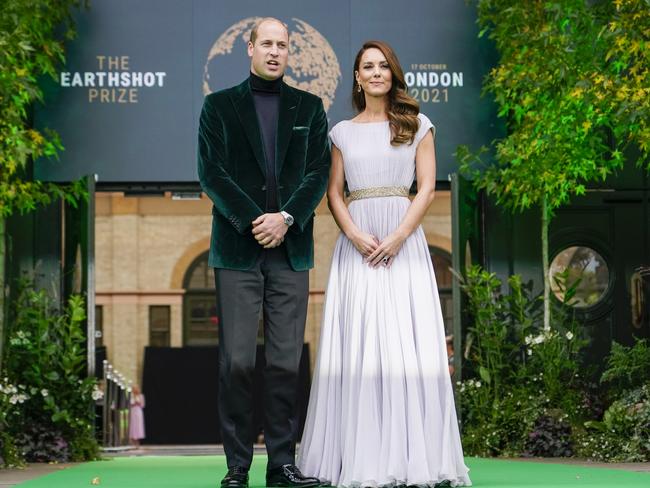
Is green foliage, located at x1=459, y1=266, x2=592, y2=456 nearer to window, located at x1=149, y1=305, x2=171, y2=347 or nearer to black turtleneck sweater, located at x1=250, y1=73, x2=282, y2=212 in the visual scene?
black turtleneck sweater, located at x1=250, y1=73, x2=282, y2=212

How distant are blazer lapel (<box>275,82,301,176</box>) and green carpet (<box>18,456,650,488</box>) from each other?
4.59ft

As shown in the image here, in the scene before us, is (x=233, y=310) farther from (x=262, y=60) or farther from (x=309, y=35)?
(x=309, y=35)

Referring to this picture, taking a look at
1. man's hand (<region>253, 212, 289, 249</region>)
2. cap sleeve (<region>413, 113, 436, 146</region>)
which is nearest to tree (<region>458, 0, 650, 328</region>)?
cap sleeve (<region>413, 113, 436, 146</region>)

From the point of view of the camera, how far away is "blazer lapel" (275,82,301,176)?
5.14 metres

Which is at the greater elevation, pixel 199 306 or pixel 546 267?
pixel 546 267

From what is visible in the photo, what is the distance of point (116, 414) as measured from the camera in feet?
69.5

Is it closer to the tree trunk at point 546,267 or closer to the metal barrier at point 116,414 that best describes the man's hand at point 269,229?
the tree trunk at point 546,267

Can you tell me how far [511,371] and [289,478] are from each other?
4.78 metres

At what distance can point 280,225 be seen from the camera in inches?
197

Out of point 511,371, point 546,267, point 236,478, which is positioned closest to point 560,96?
point 546,267

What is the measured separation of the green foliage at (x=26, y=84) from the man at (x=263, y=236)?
3241 mm

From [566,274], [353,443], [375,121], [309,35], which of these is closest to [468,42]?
[309,35]

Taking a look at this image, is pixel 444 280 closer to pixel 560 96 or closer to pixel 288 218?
pixel 560 96

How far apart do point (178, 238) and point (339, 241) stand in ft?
76.9
